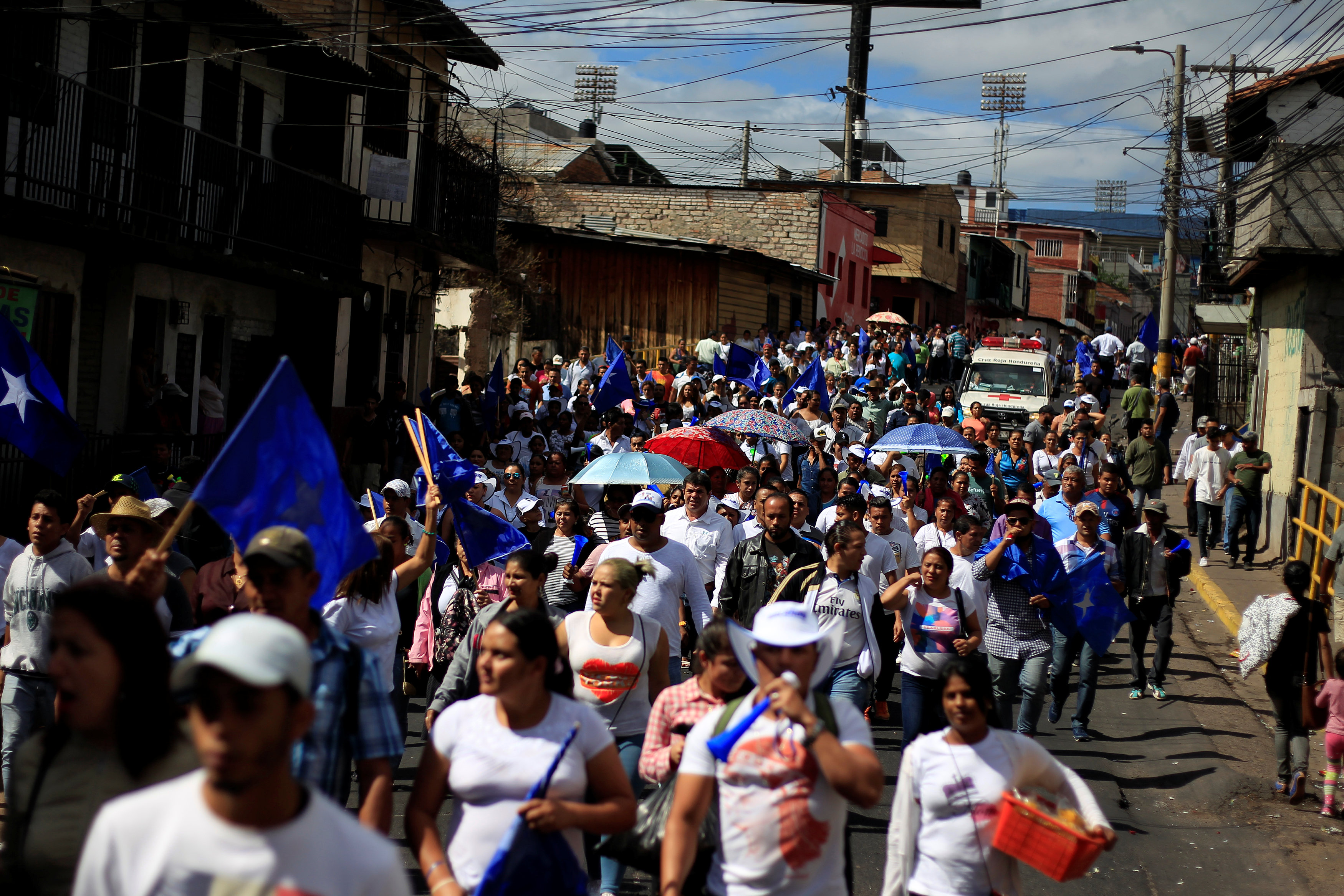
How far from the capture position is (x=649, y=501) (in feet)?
24.7

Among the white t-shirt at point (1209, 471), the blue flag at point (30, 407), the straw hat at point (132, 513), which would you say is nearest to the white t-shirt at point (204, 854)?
the straw hat at point (132, 513)

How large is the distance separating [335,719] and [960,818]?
7.07 ft

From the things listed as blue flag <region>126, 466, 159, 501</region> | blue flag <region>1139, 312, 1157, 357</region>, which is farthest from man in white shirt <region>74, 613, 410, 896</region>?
blue flag <region>1139, 312, 1157, 357</region>

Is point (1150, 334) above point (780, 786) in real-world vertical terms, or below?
above

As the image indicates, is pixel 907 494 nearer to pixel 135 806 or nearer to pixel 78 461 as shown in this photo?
pixel 78 461

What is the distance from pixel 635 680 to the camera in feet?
19.9

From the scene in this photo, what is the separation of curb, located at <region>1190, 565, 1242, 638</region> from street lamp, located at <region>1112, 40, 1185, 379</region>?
11.7 metres

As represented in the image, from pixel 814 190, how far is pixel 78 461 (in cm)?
3252

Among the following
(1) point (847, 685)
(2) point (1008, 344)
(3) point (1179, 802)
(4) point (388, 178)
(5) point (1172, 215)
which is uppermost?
(5) point (1172, 215)

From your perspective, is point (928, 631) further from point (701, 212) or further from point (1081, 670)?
point (701, 212)

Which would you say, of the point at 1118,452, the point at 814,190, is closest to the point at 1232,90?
the point at 1118,452

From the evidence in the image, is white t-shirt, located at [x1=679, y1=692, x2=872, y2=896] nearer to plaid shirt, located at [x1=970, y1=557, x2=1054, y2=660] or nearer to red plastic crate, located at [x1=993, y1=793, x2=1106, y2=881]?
red plastic crate, located at [x1=993, y1=793, x2=1106, y2=881]

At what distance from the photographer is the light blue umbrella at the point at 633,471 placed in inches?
443

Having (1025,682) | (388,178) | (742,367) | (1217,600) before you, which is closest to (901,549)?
(1025,682)
